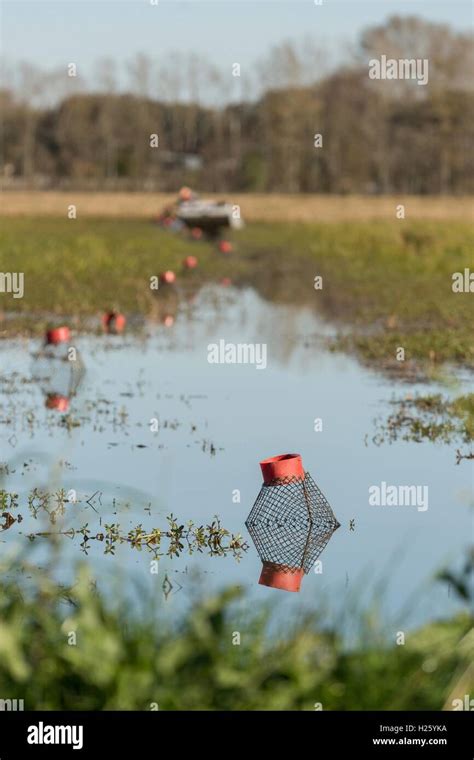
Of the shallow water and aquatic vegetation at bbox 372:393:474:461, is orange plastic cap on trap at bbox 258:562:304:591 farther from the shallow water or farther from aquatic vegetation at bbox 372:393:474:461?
aquatic vegetation at bbox 372:393:474:461

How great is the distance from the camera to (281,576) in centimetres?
797

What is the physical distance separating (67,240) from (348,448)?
2446cm

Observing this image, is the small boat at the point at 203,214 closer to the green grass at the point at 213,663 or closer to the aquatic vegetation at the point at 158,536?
the aquatic vegetation at the point at 158,536

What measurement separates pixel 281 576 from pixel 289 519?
1.19 meters

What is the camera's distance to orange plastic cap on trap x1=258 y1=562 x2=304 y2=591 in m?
7.75

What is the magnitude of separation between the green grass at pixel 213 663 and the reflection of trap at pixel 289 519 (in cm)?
257

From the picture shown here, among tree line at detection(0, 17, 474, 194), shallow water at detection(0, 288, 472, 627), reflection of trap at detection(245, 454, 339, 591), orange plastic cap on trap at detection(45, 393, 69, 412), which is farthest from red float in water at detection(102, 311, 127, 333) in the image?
tree line at detection(0, 17, 474, 194)

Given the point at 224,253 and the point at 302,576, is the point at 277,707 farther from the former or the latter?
the point at 224,253

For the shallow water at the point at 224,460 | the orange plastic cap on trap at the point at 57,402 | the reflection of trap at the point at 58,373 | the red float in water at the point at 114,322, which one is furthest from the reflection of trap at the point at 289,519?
the red float in water at the point at 114,322

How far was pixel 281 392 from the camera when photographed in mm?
14383

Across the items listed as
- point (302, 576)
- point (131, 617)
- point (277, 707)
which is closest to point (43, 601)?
point (131, 617)

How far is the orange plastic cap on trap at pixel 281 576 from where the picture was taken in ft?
25.4

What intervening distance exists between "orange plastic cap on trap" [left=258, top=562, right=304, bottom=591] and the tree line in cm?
7859

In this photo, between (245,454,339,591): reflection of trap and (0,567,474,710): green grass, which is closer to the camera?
(0,567,474,710): green grass
